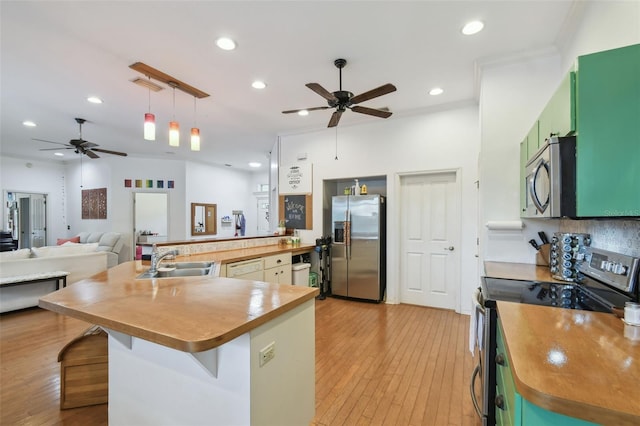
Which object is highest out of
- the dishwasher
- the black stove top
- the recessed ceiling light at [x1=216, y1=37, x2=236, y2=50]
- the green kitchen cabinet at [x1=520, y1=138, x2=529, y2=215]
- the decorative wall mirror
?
the recessed ceiling light at [x1=216, y1=37, x2=236, y2=50]

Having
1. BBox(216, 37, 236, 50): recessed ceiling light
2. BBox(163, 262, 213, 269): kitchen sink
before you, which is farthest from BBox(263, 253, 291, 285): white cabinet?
BBox(216, 37, 236, 50): recessed ceiling light

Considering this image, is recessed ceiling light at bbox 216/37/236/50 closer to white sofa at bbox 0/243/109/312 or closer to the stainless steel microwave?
the stainless steel microwave

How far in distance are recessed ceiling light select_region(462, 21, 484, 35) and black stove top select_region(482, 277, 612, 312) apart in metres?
2.02

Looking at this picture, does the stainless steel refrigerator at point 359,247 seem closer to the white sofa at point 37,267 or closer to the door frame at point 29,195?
the white sofa at point 37,267

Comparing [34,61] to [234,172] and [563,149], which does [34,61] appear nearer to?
[563,149]

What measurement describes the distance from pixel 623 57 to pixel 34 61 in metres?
4.56

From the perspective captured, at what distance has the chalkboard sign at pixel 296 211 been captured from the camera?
509 cm

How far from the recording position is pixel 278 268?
13.3 ft

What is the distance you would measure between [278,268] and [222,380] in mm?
2793

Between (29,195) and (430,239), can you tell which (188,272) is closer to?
(430,239)

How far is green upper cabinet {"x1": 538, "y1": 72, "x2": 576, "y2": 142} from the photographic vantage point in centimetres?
137

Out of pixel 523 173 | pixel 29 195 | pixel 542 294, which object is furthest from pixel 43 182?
pixel 542 294

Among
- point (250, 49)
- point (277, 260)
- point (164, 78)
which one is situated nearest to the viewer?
point (250, 49)

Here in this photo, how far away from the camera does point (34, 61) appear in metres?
2.94
